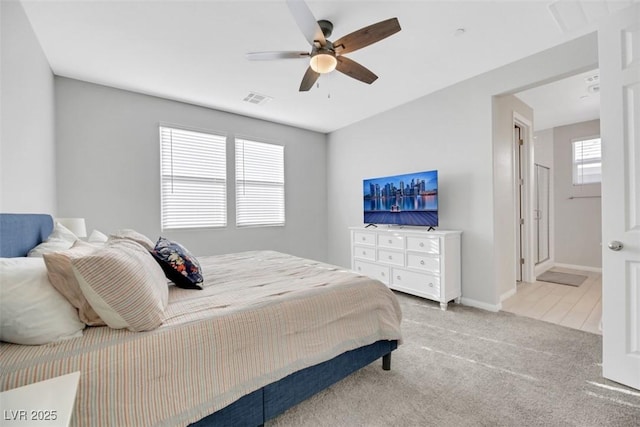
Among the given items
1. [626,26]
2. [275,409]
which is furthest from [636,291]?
[275,409]

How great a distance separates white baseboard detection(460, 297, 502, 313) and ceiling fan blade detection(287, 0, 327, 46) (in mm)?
3228

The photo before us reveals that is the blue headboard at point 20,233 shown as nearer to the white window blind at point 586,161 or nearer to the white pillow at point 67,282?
the white pillow at point 67,282

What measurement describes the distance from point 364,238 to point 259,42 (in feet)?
9.15

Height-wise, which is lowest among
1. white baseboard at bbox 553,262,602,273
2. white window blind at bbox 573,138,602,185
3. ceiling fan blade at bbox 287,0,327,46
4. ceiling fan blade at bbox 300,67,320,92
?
white baseboard at bbox 553,262,602,273

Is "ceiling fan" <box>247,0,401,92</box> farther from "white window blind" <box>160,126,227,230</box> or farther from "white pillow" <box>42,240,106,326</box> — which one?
"white window blind" <box>160,126,227,230</box>

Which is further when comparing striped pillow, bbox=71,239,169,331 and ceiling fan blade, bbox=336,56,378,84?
ceiling fan blade, bbox=336,56,378,84

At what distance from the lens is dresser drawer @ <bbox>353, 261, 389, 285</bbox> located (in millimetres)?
3736

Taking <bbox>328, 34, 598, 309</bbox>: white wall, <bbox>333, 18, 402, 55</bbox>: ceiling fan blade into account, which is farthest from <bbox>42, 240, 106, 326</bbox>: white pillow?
<bbox>328, 34, 598, 309</bbox>: white wall

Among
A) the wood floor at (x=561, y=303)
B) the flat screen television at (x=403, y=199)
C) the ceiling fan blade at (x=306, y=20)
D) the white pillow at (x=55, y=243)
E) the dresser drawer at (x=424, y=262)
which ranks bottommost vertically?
the wood floor at (x=561, y=303)

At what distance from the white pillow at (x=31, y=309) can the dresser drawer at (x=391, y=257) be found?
3.18 meters

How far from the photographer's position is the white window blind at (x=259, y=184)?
4.41 metres

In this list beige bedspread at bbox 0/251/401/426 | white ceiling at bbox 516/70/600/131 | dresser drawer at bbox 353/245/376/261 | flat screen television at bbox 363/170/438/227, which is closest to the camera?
beige bedspread at bbox 0/251/401/426

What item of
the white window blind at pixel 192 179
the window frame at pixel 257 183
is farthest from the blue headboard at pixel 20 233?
the window frame at pixel 257 183

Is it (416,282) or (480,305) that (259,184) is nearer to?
(416,282)
